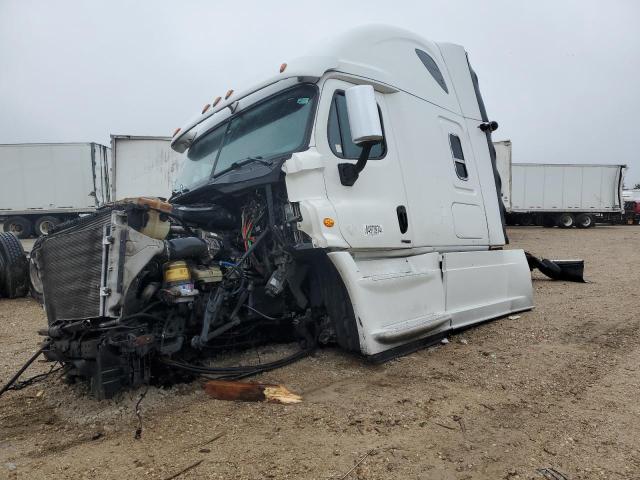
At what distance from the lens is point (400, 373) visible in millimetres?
3715

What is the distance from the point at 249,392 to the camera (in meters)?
3.29

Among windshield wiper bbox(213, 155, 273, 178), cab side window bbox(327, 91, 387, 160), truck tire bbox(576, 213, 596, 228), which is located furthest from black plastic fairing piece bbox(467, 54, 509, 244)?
truck tire bbox(576, 213, 596, 228)

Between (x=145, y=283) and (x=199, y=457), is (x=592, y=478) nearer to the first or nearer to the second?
(x=199, y=457)

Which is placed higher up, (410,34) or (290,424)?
(410,34)

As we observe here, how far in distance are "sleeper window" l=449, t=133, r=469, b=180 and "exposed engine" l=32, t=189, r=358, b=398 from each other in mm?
2044

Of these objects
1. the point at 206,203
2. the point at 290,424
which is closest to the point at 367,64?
the point at 206,203

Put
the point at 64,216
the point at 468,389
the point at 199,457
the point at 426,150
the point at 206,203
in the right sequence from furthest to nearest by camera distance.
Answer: the point at 64,216, the point at 426,150, the point at 206,203, the point at 468,389, the point at 199,457

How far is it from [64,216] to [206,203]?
18.4 metres

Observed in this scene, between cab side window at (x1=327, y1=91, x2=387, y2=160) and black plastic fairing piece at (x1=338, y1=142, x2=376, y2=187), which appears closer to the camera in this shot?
black plastic fairing piece at (x1=338, y1=142, x2=376, y2=187)

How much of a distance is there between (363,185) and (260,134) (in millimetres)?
974

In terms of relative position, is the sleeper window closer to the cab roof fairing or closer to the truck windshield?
the cab roof fairing

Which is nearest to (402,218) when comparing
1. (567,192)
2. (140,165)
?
(140,165)

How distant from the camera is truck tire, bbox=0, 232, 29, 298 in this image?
7.57 m

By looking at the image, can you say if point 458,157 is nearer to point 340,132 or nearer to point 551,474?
point 340,132
